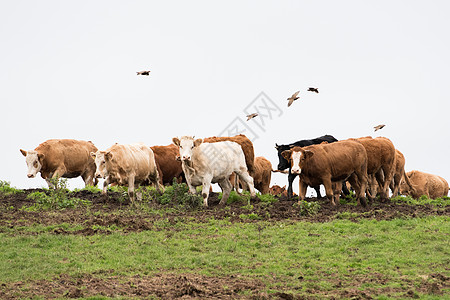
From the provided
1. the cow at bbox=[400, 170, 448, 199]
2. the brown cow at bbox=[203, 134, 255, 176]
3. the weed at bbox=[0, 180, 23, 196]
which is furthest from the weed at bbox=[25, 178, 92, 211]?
the cow at bbox=[400, 170, 448, 199]

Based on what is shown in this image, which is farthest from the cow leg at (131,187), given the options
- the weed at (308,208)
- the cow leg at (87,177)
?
the cow leg at (87,177)

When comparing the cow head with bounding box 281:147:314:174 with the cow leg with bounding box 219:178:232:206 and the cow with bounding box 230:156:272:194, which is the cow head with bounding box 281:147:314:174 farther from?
the cow with bounding box 230:156:272:194

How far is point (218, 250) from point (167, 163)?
36.3ft

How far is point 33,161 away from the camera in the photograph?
886 inches

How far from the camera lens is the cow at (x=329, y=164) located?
17328mm

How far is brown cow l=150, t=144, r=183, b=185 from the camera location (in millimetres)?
23188

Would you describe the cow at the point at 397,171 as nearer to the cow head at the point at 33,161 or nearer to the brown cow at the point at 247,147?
the brown cow at the point at 247,147

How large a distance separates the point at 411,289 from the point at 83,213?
10004 mm

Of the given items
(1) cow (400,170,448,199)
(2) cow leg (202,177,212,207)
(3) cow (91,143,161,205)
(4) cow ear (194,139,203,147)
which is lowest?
(1) cow (400,170,448,199)

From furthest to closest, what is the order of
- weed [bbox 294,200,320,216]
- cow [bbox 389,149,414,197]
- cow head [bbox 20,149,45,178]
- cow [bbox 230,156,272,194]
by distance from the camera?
cow [bbox 230,156,272,194]
cow [bbox 389,149,414,197]
cow head [bbox 20,149,45,178]
weed [bbox 294,200,320,216]

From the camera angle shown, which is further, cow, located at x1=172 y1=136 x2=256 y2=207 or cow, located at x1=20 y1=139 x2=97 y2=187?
cow, located at x1=20 y1=139 x2=97 y2=187

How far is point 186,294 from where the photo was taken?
31.0 ft

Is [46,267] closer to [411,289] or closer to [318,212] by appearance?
[411,289]

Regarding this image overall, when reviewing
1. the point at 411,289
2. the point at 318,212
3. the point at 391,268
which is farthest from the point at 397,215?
the point at 411,289
